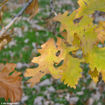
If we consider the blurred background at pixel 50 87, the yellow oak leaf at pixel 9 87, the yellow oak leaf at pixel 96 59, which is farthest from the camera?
the blurred background at pixel 50 87

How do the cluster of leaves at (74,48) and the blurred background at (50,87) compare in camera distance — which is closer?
the cluster of leaves at (74,48)

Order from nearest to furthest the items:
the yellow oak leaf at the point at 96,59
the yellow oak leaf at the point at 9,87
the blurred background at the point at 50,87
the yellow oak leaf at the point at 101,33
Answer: the yellow oak leaf at the point at 96,59, the yellow oak leaf at the point at 9,87, the yellow oak leaf at the point at 101,33, the blurred background at the point at 50,87

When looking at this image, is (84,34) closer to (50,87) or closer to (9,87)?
(9,87)

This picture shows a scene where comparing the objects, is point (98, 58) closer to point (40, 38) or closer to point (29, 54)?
point (29, 54)

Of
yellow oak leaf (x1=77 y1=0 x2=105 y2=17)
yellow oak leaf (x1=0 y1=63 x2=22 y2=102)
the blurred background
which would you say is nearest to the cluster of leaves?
yellow oak leaf (x1=77 y1=0 x2=105 y2=17)

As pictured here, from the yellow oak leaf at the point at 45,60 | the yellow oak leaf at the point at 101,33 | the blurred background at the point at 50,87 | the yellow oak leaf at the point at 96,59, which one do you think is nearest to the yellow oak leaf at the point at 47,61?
the yellow oak leaf at the point at 45,60

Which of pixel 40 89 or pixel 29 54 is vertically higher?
pixel 29 54

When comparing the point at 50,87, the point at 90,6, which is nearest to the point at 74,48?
the point at 90,6

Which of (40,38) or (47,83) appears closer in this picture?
(47,83)

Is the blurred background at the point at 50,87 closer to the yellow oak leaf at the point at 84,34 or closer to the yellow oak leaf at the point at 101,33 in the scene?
the yellow oak leaf at the point at 101,33

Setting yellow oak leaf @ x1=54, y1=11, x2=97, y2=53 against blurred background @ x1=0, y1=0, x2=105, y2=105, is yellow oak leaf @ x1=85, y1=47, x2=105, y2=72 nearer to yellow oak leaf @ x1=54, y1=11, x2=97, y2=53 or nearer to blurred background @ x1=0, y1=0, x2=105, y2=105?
yellow oak leaf @ x1=54, y1=11, x2=97, y2=53

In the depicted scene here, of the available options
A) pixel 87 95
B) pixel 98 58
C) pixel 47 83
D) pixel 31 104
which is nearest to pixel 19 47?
pixel 47 83
